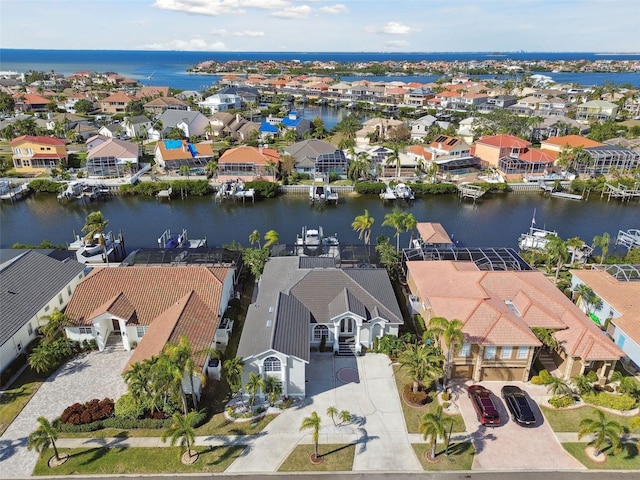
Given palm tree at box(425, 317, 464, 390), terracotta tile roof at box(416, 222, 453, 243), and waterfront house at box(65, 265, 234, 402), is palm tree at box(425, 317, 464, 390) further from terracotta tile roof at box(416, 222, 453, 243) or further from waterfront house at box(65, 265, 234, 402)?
terracotta tile roof at box(416, 222, 453, 243)

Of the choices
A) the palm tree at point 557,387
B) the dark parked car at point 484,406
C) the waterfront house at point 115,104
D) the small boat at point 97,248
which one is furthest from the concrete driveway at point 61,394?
the waterfront house at point 115,104

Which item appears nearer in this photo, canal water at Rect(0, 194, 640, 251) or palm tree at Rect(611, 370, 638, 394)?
palm tree at Rect(611, 370, 638, 394)

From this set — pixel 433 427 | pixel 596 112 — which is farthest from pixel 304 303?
pixel 596 112

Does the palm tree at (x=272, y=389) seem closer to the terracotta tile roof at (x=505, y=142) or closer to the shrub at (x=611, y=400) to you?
the shrub at (x=611, y=400)

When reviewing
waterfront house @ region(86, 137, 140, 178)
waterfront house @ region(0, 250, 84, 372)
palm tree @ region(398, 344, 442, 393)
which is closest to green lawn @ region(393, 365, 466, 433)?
palm tree @ region(398, 344, 442, 393)

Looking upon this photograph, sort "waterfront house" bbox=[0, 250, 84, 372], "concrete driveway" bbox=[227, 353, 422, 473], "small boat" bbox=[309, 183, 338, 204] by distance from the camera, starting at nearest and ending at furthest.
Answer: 1. "concrete driveway" bbox=[227, 353, 422, 473]
2. "waterfront house" bbox=[0, 250, 84, 372]
3. "small boat" bbox=[309, 183, 338, 204]

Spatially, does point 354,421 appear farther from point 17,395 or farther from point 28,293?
point 28,293

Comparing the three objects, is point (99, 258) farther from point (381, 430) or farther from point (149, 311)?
A: point (381, 430)
